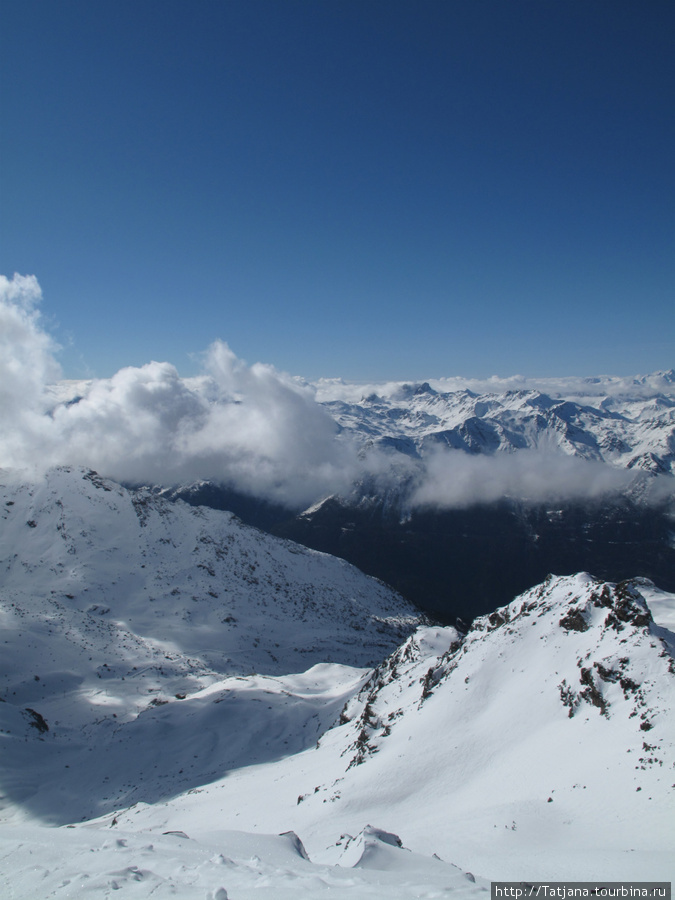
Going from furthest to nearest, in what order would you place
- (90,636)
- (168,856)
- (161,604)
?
(161,604)
(90,636)
(168,856)

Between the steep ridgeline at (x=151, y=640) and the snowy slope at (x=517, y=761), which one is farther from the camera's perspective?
the steep ridgeline at (x=151, y=640)

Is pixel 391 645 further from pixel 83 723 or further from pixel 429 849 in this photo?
pixel 429 849

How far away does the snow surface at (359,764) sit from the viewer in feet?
43.8

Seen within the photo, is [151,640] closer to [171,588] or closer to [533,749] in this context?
[171,588]

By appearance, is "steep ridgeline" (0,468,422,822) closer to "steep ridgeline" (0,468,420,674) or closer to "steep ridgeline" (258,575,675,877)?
"steep ridgeline" (0,468,420,674)

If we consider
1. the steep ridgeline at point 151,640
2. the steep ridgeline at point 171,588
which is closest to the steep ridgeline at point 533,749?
the steep ridgeline at point 151,640

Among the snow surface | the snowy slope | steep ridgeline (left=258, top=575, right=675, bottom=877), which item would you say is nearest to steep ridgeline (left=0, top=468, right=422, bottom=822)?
the snow surface

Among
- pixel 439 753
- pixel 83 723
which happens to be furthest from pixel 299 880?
pixel 83 723

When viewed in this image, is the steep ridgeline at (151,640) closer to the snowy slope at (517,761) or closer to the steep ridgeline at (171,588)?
the steep ridgeline at (171,588)

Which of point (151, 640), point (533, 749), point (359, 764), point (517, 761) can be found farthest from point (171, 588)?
point (533, 749)

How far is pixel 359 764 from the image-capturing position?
31203 millimetres

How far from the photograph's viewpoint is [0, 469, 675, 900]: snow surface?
43.8 ft

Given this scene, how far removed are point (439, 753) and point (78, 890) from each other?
916 inches

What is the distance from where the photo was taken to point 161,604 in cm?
12188
